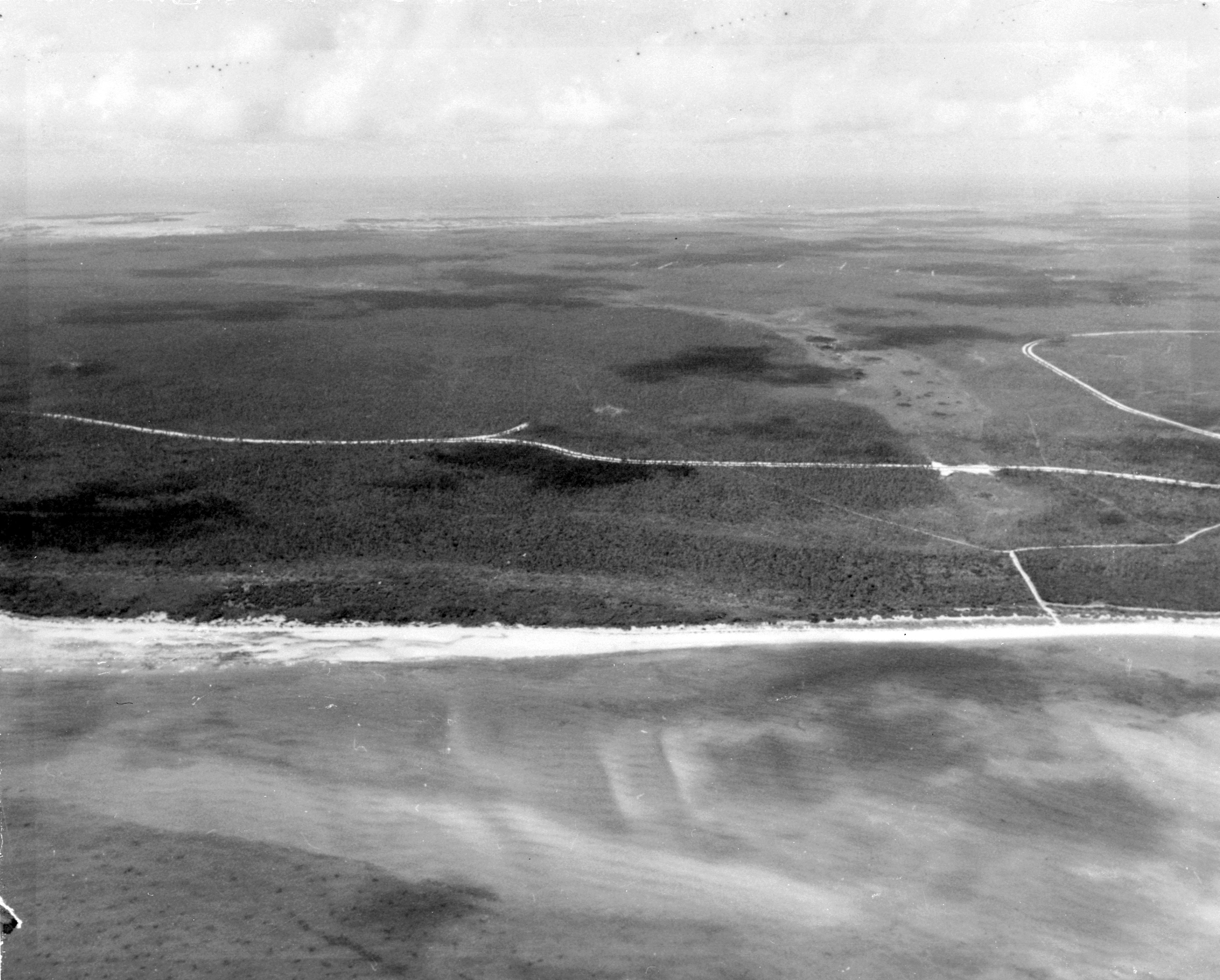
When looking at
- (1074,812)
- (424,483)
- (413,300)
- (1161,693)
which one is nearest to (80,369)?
(413,300)

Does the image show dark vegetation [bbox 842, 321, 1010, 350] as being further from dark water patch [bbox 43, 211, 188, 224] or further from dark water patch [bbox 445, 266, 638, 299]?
dark water patch [bbox 43, 211, 188, 224]

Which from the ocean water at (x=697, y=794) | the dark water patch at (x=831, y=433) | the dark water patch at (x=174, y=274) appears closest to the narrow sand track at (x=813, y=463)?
the dark water patch at (x=831, y=433)

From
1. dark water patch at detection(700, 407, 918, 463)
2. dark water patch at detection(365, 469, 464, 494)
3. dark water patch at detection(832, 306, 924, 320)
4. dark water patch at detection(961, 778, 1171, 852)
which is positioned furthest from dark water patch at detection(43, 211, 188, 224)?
dark water patch at detection(961, 778, 1171, 852)

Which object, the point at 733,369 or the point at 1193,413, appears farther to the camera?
the point at 733,369

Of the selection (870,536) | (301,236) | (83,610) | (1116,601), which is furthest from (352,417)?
(301,236)

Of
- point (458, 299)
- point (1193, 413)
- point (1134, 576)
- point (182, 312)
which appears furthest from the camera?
point (458, 299)

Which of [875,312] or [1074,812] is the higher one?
[875,312]

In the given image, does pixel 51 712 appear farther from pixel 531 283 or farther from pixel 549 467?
pixel 531 283
